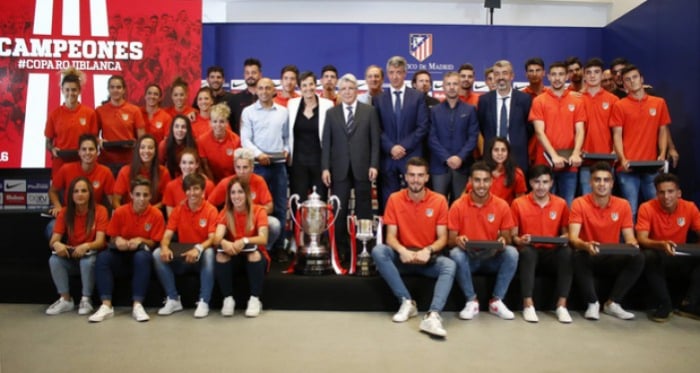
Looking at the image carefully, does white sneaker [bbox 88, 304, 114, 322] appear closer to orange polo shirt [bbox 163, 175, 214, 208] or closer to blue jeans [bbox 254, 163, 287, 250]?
orange polo shirt [bbox 163, 175, 214, 208]

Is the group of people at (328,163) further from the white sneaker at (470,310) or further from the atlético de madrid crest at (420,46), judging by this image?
the atlético de madrid crest at (420,46)

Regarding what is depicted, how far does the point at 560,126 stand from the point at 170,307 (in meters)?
3.63

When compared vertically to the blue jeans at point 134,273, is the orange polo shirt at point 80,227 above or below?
above

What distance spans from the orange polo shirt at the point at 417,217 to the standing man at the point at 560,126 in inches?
52.5

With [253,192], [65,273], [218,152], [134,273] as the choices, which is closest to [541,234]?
[253,192]

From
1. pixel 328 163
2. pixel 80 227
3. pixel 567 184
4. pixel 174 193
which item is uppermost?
pixel 328 163

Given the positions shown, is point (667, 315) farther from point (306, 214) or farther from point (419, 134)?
point (306, 214)

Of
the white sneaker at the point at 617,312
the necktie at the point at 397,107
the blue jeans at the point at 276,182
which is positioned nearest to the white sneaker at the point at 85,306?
the blue jeans at the point at 276,182

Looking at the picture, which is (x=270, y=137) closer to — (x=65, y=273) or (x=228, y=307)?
(x=228, y=307)

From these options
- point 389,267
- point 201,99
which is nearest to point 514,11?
point 201,99

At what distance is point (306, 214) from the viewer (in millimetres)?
4773

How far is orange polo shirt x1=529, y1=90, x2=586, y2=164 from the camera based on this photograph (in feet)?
16.9

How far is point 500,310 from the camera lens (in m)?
4.20

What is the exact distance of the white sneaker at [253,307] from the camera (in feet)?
13.7
